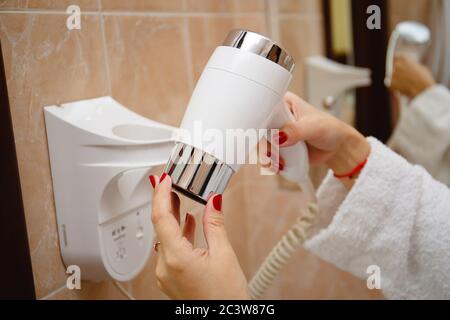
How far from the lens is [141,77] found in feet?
1.91

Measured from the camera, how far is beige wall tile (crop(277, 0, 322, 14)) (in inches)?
34.7

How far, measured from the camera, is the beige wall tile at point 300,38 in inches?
34.6

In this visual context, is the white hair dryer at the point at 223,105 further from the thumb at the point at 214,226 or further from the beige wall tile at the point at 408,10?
the beige wall tile at the point at 408,10

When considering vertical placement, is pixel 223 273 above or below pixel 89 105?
below

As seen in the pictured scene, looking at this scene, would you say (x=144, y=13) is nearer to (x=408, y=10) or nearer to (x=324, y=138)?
(x=324, y=138)

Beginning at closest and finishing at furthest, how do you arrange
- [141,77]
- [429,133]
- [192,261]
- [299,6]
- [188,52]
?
[192,261] < [141,77] < [188,52] < [429,133] < [299,6]

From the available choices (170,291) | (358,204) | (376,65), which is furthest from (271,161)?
(376,65)

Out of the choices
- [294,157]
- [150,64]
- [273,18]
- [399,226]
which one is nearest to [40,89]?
[150,64]

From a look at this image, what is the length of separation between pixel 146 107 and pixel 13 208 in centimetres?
23

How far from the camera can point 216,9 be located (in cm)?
76

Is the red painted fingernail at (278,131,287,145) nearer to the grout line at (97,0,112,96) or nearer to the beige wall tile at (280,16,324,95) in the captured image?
the grout line at (97,0,112,96)

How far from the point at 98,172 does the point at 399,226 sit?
0.35 meters

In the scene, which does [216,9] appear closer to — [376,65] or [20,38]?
[376,65]

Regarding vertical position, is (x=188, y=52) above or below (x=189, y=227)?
above
